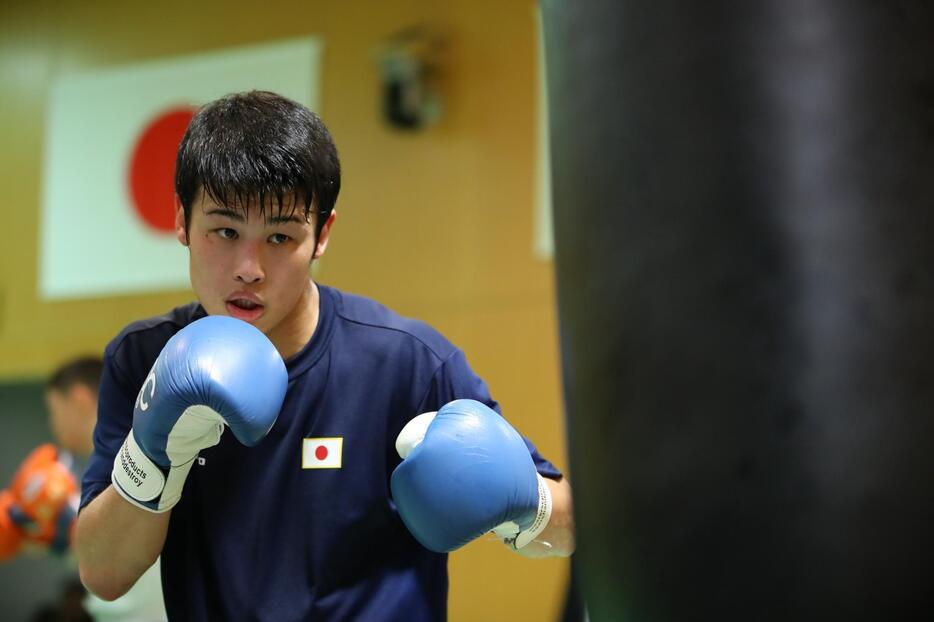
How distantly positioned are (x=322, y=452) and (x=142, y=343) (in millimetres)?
364

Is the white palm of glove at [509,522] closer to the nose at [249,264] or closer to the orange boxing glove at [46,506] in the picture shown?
the nose at [249,264]

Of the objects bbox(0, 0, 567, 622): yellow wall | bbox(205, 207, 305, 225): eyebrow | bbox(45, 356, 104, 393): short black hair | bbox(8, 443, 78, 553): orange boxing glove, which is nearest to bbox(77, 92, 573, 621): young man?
bbox(205, 207, 305, 225): eyebrow

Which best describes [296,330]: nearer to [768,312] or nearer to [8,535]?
[768,312]

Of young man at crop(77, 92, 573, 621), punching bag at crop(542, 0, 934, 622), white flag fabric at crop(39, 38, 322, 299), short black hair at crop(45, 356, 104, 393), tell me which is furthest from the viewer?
white flag fabric at crop(39, 38, 322, 299)

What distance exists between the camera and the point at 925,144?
657mm

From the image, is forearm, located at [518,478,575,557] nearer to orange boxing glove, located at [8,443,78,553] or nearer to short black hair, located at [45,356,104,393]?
orange boxing glove, located at [8,443,78,553]

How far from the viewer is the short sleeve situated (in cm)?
180

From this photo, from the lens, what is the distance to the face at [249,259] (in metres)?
1.63

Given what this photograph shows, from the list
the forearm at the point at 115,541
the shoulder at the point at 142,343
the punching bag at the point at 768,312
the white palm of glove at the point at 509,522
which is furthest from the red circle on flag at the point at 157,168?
the punching bag at the point at 768,312

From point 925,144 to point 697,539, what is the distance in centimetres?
28

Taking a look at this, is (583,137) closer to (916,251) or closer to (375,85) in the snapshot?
(916,251)

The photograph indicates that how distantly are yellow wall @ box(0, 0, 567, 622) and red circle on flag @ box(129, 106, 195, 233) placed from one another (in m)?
0.32

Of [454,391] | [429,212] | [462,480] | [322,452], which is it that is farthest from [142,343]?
[429,212]

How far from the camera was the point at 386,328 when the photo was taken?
187cm
